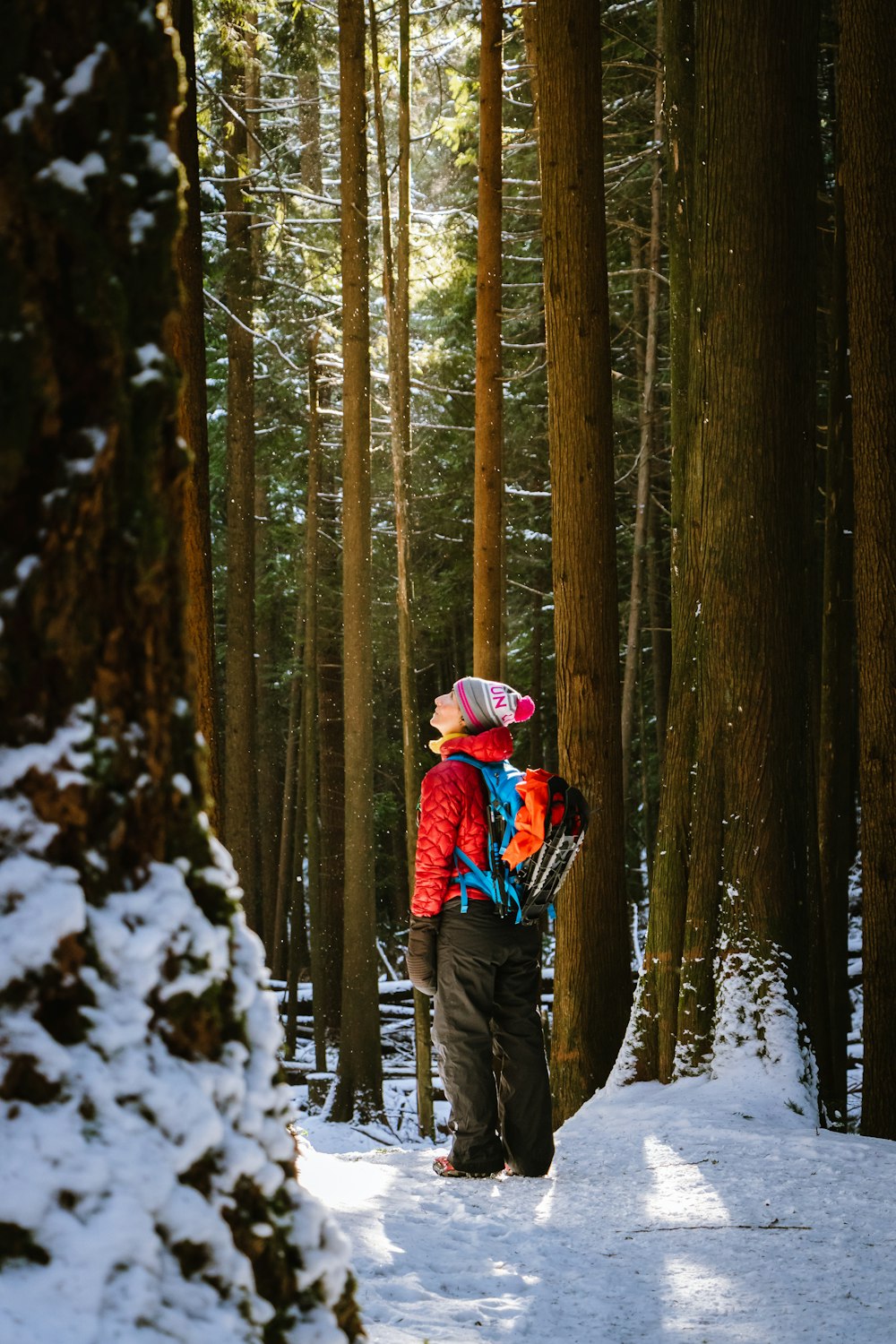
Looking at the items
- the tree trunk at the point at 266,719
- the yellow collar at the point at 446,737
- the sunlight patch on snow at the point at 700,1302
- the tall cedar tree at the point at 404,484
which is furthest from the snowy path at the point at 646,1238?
the tree trunk at the point at 266,719

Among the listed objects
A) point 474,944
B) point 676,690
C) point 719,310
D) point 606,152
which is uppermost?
point 606,152

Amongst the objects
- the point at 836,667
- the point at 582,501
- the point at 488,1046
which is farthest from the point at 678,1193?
the point at 836,667

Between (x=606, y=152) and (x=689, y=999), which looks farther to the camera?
(x=606, y=152)

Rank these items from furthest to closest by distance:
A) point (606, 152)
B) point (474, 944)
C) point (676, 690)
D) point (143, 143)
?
1. point (606, 152)
2. point (676, 690)
3. point (474, 944)
4. point (143, 143)

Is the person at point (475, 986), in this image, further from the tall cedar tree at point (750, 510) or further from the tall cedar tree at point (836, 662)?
the tall cedar tree at point (836, 662)

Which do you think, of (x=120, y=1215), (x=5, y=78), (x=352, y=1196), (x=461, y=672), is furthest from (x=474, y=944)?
(x=461, y=672)

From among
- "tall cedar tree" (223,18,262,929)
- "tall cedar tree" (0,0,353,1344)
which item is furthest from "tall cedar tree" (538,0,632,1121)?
"tall cedar tree" (223,18,262,929)

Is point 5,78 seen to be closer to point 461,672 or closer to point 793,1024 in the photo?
point 793,1024

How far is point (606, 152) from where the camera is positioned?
1560cm

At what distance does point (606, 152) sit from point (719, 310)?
34.4ft

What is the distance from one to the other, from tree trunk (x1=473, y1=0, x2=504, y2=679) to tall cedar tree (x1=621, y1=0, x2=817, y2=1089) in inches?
175

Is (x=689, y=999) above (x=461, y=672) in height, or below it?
below

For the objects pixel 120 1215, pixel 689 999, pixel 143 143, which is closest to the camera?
pixel 120 1215

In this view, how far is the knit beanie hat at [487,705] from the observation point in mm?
4930
